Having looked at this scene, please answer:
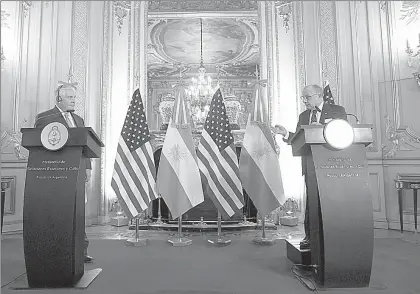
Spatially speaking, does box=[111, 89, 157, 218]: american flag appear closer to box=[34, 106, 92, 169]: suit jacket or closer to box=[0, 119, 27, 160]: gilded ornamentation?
box=[34, 106, 92, 169]: suit jacket

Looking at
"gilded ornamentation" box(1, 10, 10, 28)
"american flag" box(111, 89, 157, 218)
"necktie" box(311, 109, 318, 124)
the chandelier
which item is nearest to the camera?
"necktie" box(311, 109, 318, 124)

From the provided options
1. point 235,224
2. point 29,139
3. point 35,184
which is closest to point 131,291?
point 35,184

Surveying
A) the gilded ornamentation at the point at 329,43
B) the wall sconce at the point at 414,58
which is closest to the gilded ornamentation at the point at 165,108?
the gilded ornamentation at the point at 329,43

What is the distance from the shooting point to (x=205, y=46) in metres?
9.59

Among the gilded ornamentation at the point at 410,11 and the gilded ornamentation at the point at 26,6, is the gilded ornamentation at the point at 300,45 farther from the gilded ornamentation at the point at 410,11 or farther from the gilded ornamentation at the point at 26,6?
the gilded ornamentation at the point at 26,6

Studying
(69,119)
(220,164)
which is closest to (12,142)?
(69,119)

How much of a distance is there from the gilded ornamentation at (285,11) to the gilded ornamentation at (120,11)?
126 inches

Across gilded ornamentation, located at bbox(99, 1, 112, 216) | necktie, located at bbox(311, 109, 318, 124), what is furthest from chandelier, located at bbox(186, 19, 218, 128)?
necktie, located at bbox(311, 109, 318, 124)

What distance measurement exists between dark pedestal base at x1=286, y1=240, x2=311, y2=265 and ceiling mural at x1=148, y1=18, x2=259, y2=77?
20.4ft

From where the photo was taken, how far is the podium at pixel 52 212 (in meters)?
2.60

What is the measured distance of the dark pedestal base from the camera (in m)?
3.18

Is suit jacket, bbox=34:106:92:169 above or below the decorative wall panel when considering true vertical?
below

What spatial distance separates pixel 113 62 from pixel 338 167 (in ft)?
19.6

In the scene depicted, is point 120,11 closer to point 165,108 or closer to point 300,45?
point 165,108
